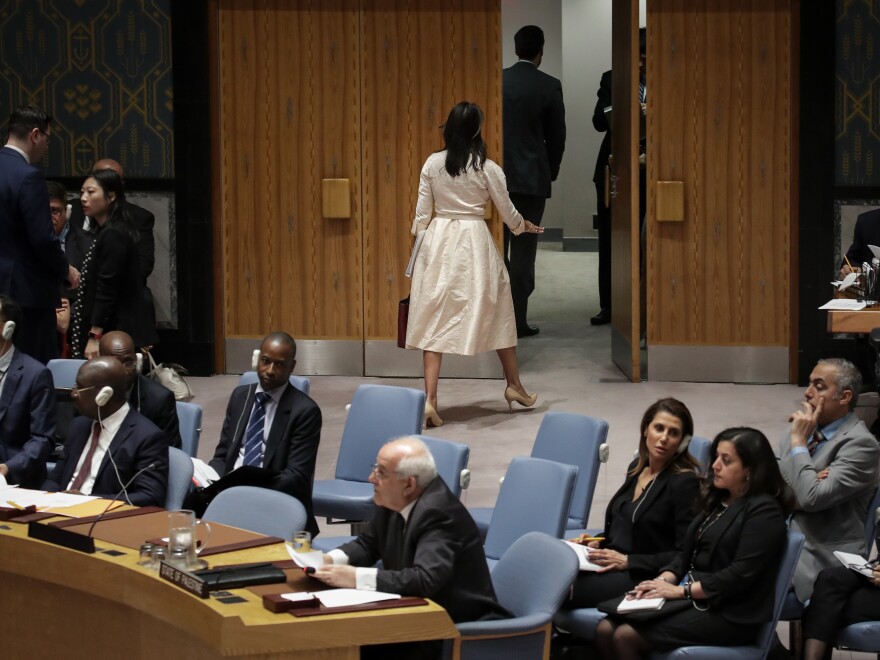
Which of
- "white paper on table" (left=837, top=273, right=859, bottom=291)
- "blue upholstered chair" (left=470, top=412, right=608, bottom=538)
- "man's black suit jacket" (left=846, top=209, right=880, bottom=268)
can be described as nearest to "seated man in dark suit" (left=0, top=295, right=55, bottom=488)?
"blue upholstered chair" (left=470, top=412, right=608, bottom=538)

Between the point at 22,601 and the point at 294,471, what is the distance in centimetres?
137

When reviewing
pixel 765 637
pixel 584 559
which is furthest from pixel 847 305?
pixel 765 637

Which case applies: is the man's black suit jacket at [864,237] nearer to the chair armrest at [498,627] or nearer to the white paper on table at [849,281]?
the white paper on table at [849,281]

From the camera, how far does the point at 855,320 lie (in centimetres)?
716

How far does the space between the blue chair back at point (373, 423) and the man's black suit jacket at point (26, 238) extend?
1913 millimetres

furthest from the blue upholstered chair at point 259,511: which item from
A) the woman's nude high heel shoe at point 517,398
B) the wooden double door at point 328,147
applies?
the wooden double door at point 328,147

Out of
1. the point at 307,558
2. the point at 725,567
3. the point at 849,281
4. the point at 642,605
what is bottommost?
the point at 642,605

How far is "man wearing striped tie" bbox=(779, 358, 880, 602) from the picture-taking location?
4.95 meters

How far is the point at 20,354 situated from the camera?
6.13 meters

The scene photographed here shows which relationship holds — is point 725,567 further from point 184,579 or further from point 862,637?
point 184,579

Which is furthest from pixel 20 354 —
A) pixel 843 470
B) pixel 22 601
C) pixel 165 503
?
pixel 843 470

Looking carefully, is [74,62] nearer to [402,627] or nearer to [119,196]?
[119,196]

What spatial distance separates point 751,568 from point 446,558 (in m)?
0.98

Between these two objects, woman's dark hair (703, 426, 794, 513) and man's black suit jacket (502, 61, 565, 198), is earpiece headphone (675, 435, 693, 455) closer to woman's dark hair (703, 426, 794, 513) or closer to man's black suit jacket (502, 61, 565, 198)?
woman's dark hair (703, 426, 794, 513)
